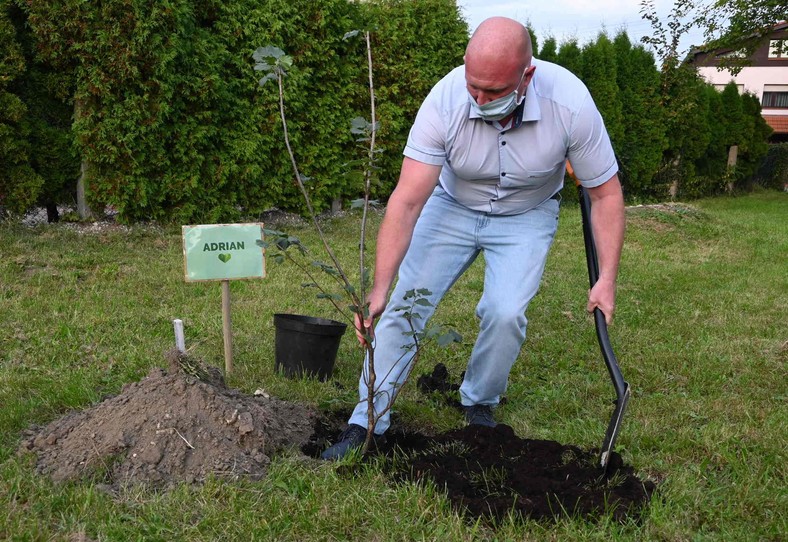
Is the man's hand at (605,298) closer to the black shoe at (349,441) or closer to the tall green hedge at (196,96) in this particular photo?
the black shoe at (349,441)

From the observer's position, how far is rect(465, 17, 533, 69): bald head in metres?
2.64

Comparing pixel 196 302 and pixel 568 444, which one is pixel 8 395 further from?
pixel 568 444

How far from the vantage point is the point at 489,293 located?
10.7 feet

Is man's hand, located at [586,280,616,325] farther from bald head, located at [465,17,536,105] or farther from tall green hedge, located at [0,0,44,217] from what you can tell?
tall green hedge, located at [0,0,44,217]

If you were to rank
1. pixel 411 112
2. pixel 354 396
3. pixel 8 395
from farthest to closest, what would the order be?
pixel 411 112
pixel 354 396
pixel 8 395

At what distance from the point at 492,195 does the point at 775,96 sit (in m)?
45.5

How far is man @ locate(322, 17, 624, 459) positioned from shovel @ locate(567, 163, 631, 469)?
2.7 inches

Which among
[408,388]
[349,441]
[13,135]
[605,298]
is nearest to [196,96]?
[13,135]

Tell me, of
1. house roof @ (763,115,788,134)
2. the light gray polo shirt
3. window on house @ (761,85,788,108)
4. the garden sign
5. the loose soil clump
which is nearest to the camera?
the loose soil clump

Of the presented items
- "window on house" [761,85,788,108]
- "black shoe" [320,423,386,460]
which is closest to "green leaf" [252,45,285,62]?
"black shoe" [320,423,386,460]

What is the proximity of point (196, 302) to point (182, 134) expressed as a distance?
2.75 meters

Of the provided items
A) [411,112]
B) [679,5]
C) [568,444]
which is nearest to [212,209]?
[411,112]

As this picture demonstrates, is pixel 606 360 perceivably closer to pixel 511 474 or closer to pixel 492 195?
pixel 511 474

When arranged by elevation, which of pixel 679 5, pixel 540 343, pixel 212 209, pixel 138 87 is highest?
pixel 679 5
